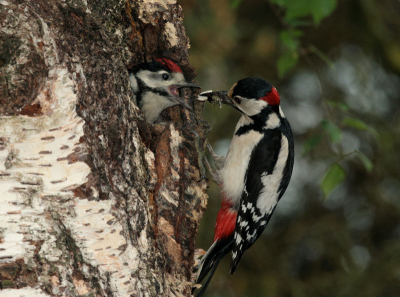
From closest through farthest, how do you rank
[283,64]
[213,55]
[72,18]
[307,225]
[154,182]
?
[72,18]
[154,182]
[283,64]
[213,55]
[307,225]

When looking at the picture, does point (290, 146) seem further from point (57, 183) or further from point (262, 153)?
point (57, 183)

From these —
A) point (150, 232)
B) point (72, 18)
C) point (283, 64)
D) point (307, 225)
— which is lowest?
point (307, 225)

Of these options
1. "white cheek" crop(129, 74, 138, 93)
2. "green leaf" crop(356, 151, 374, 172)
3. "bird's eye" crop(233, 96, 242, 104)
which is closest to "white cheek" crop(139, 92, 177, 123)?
"white cheek" crop(129, 74, 138, 93)

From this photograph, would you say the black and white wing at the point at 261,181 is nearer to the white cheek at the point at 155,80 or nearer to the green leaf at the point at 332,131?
the green leaf at the point at 332,131

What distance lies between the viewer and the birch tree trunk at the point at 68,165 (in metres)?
1.40

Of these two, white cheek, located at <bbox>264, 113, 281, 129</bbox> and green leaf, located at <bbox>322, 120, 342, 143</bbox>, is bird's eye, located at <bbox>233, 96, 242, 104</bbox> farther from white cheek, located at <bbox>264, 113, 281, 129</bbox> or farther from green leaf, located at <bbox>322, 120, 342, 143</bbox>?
green leaf, located at <bbox>322, 120, 342, 143</bbox>

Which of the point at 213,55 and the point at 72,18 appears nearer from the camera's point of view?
the point at 72,18

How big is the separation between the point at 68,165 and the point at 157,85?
4.24 ft

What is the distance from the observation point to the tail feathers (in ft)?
7.95

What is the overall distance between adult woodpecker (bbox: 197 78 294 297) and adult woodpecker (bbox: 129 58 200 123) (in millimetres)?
197

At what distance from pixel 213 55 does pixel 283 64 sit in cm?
128

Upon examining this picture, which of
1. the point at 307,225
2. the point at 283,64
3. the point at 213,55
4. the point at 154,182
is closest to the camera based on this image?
the point at 154,182

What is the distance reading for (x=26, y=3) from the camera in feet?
4.74

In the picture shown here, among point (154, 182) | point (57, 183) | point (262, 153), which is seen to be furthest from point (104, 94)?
point (262, 153)
